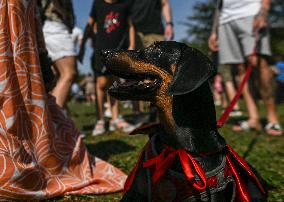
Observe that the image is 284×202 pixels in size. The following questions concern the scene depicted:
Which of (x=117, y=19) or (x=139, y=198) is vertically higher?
(x=117, y=19)

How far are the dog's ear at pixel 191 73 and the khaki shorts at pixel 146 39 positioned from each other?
3.45m

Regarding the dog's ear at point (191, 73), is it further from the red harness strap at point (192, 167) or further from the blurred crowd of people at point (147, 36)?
the blurred crowd of people at point (147, 36)

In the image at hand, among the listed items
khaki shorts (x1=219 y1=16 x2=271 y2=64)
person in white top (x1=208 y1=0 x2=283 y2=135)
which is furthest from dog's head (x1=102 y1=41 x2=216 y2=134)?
khaki shorts (x1=219 y1=16 x2=271 y2=64)

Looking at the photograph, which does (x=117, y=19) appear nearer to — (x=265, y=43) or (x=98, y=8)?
(x=98, y=8)

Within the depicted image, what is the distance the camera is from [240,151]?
4078 mm

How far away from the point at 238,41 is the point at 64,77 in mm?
2241

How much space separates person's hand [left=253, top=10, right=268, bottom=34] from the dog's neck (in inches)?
109

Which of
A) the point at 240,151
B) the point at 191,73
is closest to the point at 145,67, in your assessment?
the point at 191,73

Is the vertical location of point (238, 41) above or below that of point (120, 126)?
above

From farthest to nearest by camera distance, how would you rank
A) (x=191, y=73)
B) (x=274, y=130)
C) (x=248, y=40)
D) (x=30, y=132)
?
1. (x=274, y=130)
2. (x=248, y=40)
3. (x=30, y=132)
4. (x=191, y=73)

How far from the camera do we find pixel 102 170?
2924 mm

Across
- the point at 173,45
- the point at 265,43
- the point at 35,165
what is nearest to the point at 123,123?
the point at 265,43

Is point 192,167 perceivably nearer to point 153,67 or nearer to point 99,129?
point 153,67

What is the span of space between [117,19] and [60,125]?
2.39 metres
